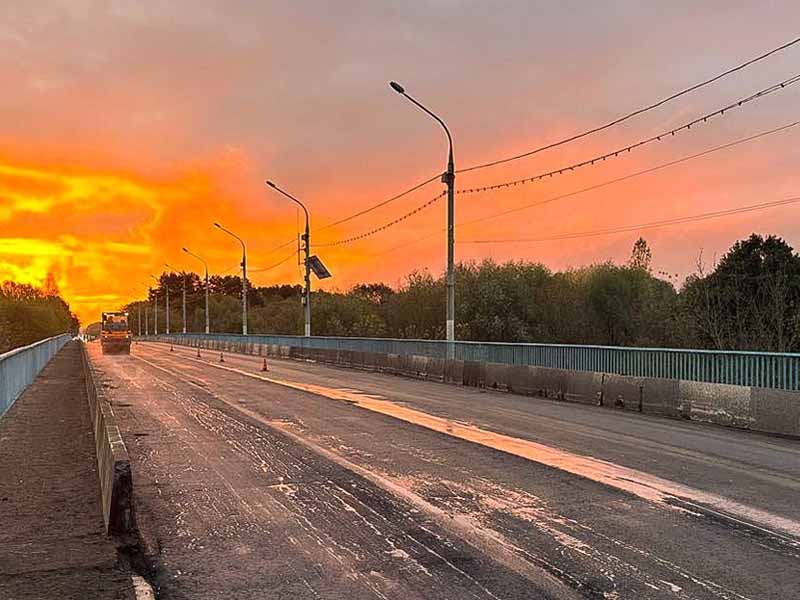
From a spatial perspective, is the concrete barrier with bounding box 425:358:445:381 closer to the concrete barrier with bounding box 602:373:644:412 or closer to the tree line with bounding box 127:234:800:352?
the concrete barrier with bounding box 602:373:644:412

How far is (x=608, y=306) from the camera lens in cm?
6306

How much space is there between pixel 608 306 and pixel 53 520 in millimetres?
59705

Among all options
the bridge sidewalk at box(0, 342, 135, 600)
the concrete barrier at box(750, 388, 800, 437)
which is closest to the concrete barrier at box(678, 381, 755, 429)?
the concrete barrier at box(750, 388, 800, 437)

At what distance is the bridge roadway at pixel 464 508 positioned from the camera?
16.9 feet

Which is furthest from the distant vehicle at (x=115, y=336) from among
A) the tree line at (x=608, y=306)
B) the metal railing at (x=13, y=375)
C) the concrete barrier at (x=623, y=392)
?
the concrete barrier at (x=623, y=392)

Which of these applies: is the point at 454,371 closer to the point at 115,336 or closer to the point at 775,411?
the point at 775,411

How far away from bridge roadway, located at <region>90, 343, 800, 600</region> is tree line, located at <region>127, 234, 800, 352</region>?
2932cm

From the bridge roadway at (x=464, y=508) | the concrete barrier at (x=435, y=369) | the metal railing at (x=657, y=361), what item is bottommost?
the bridge roadway at (x=464, y=508)

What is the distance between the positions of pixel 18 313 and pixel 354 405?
2921 inches

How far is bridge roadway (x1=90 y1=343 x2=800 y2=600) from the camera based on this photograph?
16.9ft

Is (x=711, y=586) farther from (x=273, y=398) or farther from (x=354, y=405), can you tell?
(x=273, y=398)

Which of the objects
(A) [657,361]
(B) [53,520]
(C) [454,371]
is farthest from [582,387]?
(B) [53,520]

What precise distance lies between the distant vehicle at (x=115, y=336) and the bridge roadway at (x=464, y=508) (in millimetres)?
48052

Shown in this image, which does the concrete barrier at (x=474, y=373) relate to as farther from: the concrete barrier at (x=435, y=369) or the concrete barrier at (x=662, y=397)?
the concrete barrier at (x=662, y=397)
